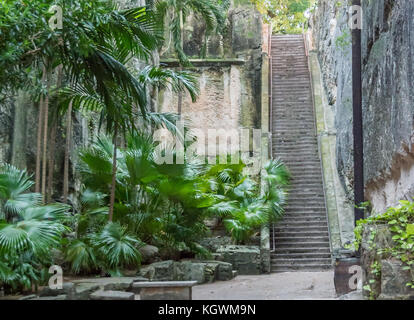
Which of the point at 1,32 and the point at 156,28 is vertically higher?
the point at 156,28

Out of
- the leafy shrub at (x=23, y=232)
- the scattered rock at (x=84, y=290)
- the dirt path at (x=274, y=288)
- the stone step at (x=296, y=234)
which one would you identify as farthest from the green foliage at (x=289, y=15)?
the scattered rock at (x=84, y=290)

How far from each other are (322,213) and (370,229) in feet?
27.6

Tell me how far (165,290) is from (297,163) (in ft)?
35.8

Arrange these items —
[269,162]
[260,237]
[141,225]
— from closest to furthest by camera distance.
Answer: [141,225] → [260,237] → [269,162]

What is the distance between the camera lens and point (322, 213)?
48.7ft

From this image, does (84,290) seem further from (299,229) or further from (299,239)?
(299,229)

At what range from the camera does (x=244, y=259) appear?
12.9m

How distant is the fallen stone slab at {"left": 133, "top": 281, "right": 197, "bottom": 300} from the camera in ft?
21.5

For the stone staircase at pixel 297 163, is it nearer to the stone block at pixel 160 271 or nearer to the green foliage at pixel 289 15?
the stone block at pixel 160 271

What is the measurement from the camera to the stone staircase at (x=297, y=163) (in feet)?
44.2

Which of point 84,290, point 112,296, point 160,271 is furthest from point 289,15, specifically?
point 112,296

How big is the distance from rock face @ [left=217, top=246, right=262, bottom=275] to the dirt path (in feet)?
1.78

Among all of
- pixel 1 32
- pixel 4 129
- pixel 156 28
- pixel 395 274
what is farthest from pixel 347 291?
pixel 4 129
